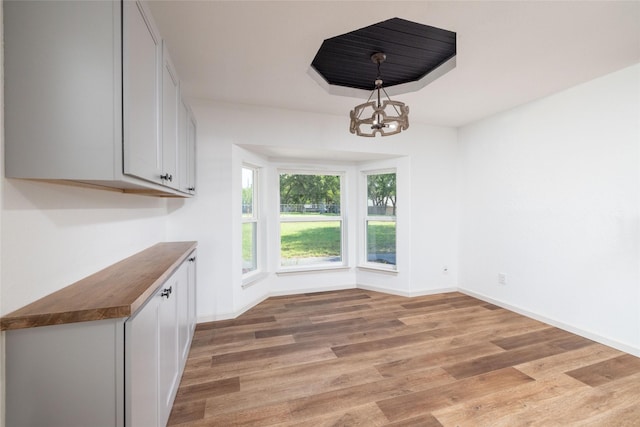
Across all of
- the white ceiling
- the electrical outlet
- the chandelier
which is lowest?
the electrical outlet

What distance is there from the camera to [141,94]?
124cm

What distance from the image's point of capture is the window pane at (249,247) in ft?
11.7

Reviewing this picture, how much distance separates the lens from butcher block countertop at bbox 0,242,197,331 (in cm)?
93

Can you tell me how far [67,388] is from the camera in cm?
96

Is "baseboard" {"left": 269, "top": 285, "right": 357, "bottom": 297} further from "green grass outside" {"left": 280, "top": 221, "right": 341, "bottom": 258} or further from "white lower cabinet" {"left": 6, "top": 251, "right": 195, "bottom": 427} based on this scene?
"white lower cabinet" {"left": 6, "top": 251, "right": 195, "bottom": 427}

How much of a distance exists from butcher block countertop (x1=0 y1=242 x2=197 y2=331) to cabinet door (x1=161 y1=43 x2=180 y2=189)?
1.83 feet

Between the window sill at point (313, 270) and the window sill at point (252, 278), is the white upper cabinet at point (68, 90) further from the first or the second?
the window sill at point (313, 270)

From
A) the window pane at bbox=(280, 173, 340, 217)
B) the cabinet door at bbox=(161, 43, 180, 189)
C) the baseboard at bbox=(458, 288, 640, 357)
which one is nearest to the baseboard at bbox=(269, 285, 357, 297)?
the window pane at bbox=(280, 173, 340, 217)

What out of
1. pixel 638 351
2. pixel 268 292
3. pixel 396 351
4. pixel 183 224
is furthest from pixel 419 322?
pixel 183 224

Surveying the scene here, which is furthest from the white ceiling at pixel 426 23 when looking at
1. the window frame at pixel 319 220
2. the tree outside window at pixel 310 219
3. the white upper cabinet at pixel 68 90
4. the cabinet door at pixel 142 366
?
the cabinet door at pixel 142 366

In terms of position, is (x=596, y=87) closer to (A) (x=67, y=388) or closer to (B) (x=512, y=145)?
(B) (x=512, y=145)

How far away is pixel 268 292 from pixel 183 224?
1526 millimetres

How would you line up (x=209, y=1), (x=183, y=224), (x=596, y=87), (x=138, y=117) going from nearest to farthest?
(x=138, y=117) < (x=209, y=1) < (x=596, y=87) < (x=183, y=224)

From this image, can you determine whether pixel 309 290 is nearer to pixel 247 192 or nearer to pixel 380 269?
pixel 380 269
